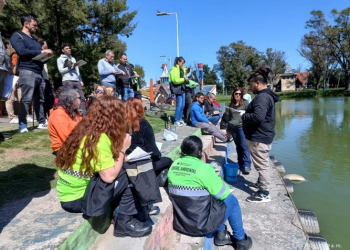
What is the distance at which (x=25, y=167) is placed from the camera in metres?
3.50

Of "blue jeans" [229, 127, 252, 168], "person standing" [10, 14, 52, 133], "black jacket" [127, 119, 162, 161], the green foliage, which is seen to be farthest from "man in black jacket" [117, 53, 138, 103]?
the green foliage

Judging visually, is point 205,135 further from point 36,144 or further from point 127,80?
point 36,144

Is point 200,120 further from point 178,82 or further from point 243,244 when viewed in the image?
point 243,244

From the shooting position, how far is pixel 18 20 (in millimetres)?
11961

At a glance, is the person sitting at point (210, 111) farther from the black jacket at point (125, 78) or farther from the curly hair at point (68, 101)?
the curly hair at point (68, 101)

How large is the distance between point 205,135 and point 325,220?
360cm

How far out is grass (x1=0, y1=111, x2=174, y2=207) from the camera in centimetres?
292

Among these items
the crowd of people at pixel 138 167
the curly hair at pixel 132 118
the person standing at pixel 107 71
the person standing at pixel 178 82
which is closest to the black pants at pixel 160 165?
the crowd of people at pixel 138 167

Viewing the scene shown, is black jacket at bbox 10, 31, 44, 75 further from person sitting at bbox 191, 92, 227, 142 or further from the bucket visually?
the bucket

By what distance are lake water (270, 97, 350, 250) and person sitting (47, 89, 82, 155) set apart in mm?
3823

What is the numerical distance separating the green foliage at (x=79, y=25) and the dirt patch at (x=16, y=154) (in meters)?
10.1

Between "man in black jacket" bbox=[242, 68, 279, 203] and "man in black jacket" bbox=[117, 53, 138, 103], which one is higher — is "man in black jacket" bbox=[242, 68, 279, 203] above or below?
below

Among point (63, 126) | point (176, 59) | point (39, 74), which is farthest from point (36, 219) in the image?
point (176, 59)

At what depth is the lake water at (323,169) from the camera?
4.01 metres
